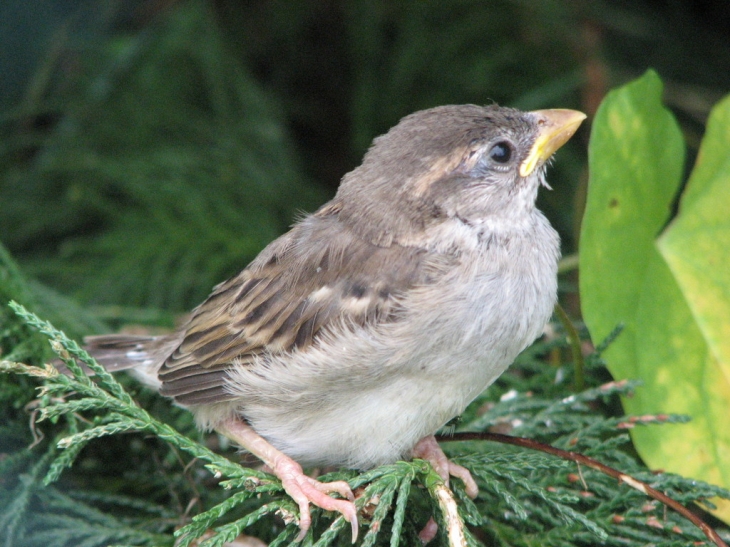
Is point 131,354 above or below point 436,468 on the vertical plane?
above

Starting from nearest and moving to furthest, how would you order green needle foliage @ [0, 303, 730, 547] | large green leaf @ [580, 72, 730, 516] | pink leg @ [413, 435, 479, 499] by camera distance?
green needle foliage @ [0, 303, 730, 547]
pink leg @ [413, 435, 479, 499]
large green leaf @ [580, 72, 730, 516]

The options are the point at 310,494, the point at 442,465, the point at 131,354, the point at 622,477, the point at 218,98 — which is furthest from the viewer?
the point at 218,98

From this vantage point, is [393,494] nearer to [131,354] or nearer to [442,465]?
[442,465]

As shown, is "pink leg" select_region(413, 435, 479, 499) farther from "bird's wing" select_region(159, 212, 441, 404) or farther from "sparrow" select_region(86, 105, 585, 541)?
"bird's wing" select_region(159, 212, 441, 404)

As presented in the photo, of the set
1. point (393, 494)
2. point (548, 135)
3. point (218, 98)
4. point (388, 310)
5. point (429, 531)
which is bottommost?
point (429, 531)

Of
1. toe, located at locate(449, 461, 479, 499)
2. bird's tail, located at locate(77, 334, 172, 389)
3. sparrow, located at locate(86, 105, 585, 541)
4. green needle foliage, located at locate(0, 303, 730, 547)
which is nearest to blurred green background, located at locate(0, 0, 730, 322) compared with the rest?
bird's tail, located at locate(77, 334, 172, 389)

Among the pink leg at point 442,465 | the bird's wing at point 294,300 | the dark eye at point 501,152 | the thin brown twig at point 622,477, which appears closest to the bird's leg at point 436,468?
the pink leg at point 442,465

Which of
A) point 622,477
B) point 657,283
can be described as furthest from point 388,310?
point 657,283
